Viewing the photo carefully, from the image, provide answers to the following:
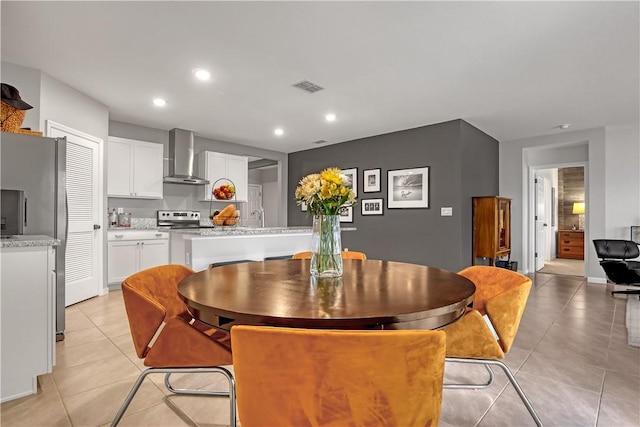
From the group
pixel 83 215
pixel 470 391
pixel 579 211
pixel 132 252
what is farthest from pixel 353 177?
pixel 579 211

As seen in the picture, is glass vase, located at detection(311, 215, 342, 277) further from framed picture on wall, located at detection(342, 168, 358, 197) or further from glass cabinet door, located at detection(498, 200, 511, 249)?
framed picture on wall, located at detection(342, 168, 358, 197)

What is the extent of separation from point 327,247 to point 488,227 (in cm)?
411

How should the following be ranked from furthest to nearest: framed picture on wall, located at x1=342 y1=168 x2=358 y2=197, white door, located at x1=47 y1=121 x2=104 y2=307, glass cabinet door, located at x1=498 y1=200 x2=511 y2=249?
framed picture on wall, located at x1=342 y1=168 x2=358 y2=197 → glass cabinet door, located at x1=498 y1=200 x2=511 y2=249 → white door, located at x1=47 y1=121 x2=104 y2=307

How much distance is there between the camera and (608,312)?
363 cm

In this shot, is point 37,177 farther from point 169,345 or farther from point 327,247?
point 327,247

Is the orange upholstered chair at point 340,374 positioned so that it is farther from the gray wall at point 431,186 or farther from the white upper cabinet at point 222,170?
the white upper cabinet at point 222,170

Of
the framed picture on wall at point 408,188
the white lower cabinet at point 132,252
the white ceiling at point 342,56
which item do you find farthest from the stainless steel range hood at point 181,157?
the framed picture on wall at point 408,188

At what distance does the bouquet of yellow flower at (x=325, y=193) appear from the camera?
1561 mm

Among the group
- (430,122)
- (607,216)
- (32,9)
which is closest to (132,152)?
(32,9)

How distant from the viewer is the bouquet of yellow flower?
5.12 feet

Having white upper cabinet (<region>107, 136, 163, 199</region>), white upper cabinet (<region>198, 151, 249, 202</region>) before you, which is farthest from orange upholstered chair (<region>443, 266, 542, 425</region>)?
white upper cabinet (<region>198, 151, 249, 202</region>)

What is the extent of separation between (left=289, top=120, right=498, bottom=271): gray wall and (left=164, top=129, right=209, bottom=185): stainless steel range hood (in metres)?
2.64

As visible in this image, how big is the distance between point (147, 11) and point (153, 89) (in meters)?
1.53

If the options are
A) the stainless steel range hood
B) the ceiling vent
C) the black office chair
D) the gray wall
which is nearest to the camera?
the ceiling vent
